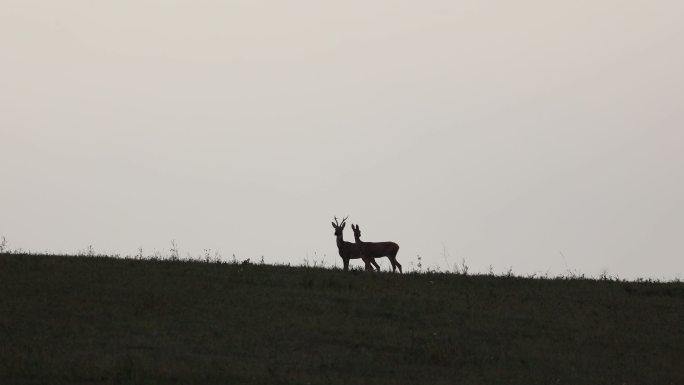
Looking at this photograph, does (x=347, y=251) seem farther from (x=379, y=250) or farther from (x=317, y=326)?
(x=317, y=326)

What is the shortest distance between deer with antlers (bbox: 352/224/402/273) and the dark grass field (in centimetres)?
645

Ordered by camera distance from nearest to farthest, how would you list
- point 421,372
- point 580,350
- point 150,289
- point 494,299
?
point 421,372
point 580,350
point 150,289
point 494,299

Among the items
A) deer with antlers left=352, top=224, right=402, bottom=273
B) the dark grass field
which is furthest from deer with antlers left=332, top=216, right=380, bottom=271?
the dark grass field

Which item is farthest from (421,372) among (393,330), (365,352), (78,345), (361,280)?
(361,280)

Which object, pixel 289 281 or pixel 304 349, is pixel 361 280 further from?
pixel 304 349

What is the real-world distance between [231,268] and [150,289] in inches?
111

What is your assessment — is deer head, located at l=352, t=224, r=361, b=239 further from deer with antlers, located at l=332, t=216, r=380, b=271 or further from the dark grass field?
the dark grass field

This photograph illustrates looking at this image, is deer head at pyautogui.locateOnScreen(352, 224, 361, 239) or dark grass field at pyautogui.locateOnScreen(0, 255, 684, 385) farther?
deer head at pyautogui.locateOnScreen(352, 224, 361, 239)

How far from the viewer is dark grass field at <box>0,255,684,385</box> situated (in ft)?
56.3

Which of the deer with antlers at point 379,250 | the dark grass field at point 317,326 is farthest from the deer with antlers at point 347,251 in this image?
the dark grass field at point 317,326

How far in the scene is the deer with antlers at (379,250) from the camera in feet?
103

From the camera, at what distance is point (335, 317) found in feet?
68.6

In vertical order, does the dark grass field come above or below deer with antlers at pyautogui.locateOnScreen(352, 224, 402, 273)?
below

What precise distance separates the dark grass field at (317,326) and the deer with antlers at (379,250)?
6.45 meters
